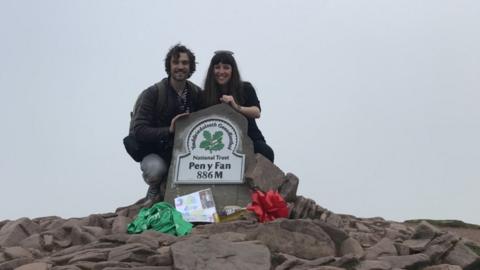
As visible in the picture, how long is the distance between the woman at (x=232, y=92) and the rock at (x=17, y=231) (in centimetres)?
271

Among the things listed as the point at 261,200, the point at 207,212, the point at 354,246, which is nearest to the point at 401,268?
the point at 354,246

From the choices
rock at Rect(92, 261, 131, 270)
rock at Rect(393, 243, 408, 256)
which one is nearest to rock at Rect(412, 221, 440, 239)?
rock at Rect(393, 243, 408, 256)

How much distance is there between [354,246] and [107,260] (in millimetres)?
2466

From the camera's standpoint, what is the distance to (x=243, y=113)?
9.29 m

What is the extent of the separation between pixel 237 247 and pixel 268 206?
1757 mm

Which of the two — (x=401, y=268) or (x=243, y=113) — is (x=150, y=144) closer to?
(x=243, y=113)

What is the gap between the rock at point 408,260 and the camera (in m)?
7.03

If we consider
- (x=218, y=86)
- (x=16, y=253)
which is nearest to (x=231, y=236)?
(x=16, y=253)

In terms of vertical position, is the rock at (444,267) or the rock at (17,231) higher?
the rock at (444,267)

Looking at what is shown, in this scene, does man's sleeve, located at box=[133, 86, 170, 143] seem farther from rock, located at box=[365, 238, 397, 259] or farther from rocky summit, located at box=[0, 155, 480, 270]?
rock, located at box=[365, 238, 397, 259]

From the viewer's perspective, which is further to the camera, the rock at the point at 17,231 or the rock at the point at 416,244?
the rock at the point at 17,231

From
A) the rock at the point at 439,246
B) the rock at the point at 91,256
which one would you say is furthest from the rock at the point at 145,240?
the rock at the point at 439,246

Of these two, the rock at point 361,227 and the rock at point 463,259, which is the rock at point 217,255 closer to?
the rock at point 463,259

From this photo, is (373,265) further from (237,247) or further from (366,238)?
(366,238)
